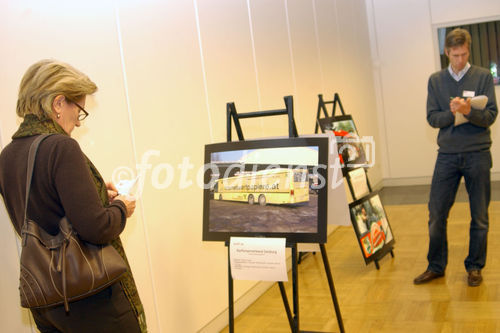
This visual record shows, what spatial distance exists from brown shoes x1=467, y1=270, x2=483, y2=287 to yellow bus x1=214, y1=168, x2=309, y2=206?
188 centimetres

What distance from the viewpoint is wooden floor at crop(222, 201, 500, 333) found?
3.20 m

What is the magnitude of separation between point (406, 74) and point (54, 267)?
727cm

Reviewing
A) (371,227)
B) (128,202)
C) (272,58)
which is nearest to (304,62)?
(272,58)

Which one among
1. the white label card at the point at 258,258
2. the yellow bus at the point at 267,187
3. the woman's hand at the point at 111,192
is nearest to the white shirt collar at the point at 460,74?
the yellow bus at the point at 267,187

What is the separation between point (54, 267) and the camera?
1.66 metres

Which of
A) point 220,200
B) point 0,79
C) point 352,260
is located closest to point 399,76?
point 352,260

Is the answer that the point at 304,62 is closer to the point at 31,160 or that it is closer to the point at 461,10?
the point at 461,10

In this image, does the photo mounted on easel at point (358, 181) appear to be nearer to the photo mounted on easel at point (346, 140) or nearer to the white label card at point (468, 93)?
the photo mounted on easel at point (346, 140)

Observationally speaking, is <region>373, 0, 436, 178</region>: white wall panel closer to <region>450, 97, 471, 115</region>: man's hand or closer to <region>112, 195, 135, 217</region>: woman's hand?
<region>450, 97, 471, 115</region>: man's hand

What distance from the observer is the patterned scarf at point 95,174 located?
173cm

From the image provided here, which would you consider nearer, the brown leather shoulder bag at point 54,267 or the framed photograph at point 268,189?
the brown leather shoulder bag at point 54,267

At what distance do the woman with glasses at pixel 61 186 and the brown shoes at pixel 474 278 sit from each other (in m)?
2.66

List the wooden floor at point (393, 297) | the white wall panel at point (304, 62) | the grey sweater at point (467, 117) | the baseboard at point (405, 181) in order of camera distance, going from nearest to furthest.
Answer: the wooden floor at point (393, 297), the grey sweater at point (467, 117), the white wall panel at point (304, 62), the baseboard at point (405, 181)

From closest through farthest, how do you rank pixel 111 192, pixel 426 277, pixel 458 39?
pixel 111 192
pixel 458 39
pixel 426 277
